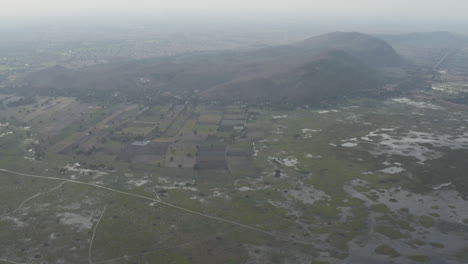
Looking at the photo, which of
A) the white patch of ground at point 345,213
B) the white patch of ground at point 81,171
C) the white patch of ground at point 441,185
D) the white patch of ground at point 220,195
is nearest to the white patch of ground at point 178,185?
the white patch of ground at point 220,195

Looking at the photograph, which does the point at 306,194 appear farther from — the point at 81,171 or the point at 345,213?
the point at 81,171

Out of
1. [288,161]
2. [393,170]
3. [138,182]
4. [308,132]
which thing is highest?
[308,132]

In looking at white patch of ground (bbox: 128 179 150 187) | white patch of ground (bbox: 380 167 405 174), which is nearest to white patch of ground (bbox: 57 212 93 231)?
white patch of ground (bbox: 128 179 150 187)

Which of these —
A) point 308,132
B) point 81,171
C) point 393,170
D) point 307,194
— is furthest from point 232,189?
point 308,132

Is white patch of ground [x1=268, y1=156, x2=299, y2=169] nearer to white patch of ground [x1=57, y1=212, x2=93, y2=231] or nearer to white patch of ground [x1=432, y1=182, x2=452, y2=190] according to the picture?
white patch of ground [x1=432, y1=182, x2=452, y2=190]

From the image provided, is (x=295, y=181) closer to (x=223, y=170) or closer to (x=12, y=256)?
(x=223, y=170)

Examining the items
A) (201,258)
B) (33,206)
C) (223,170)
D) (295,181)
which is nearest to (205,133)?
(223,170)

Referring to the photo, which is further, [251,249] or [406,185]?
[406,185]

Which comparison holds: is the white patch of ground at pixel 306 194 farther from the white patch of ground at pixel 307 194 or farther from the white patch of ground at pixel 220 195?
the white patch of ground at pixel 220 195
